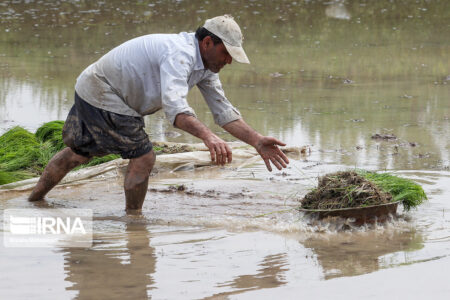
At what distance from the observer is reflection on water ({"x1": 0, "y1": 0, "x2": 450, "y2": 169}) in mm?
7254

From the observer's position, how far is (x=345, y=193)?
14.8 ft

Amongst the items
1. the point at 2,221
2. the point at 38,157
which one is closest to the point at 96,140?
the point at 2,221

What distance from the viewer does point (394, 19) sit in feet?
48.4

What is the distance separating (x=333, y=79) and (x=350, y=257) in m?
5.93

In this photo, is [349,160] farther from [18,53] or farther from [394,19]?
[394,19]

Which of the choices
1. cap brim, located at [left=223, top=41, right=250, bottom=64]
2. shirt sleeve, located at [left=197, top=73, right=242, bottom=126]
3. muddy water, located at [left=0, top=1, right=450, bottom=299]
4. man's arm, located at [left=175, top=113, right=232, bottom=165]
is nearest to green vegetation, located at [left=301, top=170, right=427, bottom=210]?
muddy water, located at [left=0, top=1, right=450, bottom=299]

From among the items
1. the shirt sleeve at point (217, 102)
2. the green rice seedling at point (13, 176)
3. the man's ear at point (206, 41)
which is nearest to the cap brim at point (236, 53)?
the man's ear at point (206, 41)

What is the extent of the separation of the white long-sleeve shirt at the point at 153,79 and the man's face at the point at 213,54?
0.14ft

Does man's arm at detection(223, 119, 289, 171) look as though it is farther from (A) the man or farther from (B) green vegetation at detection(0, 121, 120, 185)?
(B) green vegetation at detection(0, 121, 120, 185)

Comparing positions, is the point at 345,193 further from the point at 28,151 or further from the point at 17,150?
the point at 17,150

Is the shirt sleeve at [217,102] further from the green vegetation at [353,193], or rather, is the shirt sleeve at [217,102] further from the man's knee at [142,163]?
the green vegetation at [353,193]

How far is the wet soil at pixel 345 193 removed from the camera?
4.50 metres

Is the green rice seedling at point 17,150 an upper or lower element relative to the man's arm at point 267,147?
lower

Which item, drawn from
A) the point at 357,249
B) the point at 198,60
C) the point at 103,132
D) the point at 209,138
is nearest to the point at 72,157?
the point at 103,132
